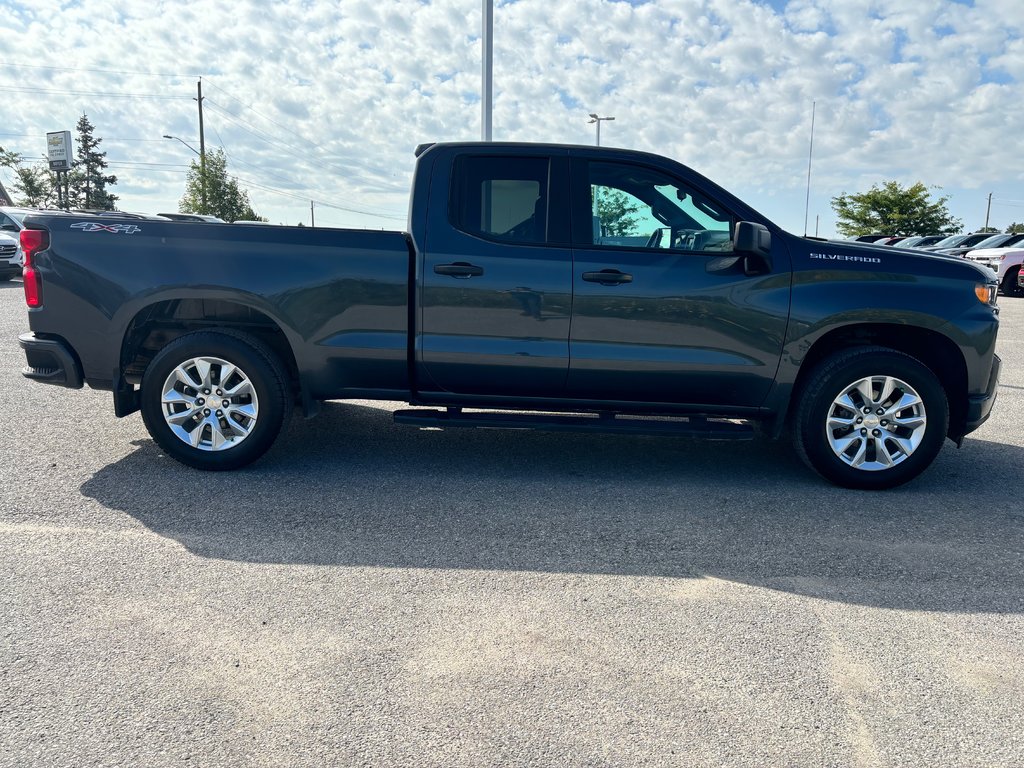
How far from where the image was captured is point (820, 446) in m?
4.70

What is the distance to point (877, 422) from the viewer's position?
4.71 m

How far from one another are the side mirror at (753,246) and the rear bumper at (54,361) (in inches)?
156

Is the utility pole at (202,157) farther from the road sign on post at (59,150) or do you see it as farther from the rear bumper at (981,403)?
the rear bumper at (981,403)

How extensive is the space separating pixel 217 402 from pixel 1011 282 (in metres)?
22.6

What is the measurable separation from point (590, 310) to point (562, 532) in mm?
1342

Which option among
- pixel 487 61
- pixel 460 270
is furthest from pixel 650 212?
pixel 487 61

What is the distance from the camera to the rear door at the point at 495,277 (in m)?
4.61

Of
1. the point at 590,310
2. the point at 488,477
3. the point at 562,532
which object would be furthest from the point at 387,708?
the point at 590,310

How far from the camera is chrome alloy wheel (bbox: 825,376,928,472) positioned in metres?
4.68

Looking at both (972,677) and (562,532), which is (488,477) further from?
(972,677)

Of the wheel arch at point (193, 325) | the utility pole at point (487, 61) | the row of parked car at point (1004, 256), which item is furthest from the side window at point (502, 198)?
the row of parked car at point (1004, 256)

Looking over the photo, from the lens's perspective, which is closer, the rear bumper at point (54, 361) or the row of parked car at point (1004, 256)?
the rear bumper at point (54, 361)

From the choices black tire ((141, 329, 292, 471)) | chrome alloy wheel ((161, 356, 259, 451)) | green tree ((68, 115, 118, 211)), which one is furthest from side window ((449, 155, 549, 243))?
green tree ((68, 115, 118, 211))

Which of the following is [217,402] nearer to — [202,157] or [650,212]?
[650,212]
